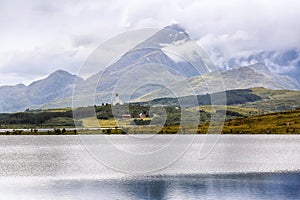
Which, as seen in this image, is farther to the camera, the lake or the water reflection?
the lake

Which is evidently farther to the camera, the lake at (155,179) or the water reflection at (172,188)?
the lake at (155,179)

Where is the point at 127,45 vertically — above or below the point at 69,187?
above

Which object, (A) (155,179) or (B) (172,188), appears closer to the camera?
(B) (172,188)

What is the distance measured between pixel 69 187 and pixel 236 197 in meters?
18.9

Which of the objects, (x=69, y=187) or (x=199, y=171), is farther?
(x=199, y=171)

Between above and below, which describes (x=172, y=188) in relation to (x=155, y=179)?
below

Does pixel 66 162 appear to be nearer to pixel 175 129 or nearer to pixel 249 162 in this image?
pixel 249 162

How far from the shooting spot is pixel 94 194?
170ft

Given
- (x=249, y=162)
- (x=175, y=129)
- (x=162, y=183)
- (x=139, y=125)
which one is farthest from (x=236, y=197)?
(x=175, y=129)

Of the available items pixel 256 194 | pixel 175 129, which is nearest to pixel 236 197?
pixel 256 194

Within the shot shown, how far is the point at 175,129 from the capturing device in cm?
19962

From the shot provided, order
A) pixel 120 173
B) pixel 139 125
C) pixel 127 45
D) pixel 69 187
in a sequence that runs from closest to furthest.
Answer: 1. pixel 69 187
2. pixel 127 45
3. pixel 120 173
4. pixel 139 125

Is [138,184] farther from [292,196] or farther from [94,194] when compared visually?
[292,196]

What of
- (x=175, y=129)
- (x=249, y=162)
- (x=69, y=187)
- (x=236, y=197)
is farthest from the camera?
(x=175, y=129)
